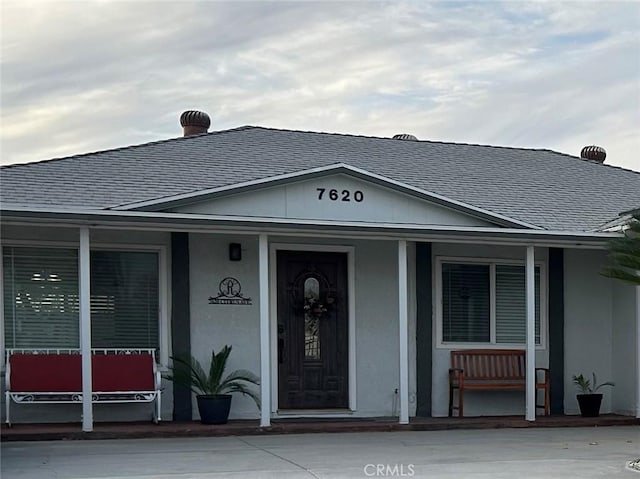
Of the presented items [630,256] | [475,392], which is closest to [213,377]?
[475,392]

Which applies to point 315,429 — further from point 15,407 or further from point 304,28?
point 304,28

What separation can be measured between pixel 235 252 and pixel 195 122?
4.44 m

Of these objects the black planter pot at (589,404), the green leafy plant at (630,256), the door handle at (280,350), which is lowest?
the black planter pot at (589,404)

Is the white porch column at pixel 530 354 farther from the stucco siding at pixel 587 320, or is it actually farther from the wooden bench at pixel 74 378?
the wooden bench at pixel 74 378

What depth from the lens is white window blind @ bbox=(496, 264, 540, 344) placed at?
13875 millimetres

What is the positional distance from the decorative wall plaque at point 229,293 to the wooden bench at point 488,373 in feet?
10.4

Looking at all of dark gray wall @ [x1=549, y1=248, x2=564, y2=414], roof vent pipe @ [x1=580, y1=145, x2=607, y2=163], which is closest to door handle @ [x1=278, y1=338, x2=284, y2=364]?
dark gray wall @ [x1=549, y1=248, x2=564, y2=414]

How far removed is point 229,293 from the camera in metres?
12.5

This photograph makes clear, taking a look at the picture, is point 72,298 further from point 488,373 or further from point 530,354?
point 530,354

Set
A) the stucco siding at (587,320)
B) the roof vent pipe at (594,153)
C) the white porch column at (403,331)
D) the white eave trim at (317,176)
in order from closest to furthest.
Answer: the white eave trim at (317,176) → the white porch column at (403,331) → the stucco siding at (587,320) → the roof vent pipe at (594,153)

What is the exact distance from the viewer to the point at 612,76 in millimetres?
17125

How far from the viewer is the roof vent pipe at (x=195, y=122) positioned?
16234 mm

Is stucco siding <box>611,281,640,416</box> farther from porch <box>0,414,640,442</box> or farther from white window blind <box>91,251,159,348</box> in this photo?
white window blind <box>91,251,159,348</box>

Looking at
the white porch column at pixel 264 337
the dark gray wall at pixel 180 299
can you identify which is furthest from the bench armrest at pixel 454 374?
the dark gray wall at pixel 180 299
